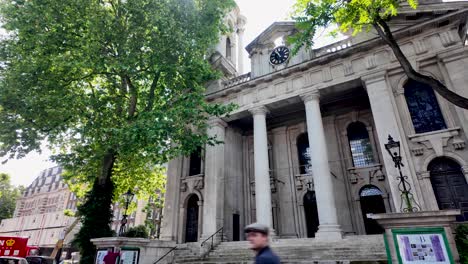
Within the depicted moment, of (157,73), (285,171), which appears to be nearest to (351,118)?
(285,171)

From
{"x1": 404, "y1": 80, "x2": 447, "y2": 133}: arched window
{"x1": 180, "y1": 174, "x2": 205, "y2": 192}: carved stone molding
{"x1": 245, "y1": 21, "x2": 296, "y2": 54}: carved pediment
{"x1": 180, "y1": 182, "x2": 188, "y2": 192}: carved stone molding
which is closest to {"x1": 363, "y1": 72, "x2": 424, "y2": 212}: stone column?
{"x1": 404, "y1": 80, "x2": 447, "y2": 133}: arched window

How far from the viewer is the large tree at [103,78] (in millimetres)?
11469

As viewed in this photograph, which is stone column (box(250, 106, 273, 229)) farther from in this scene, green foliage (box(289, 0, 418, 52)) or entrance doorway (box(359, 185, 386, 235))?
green foliage (box(289, 0, 418, 52))

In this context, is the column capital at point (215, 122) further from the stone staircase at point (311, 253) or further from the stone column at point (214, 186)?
the stone staircase at point (311, 253)

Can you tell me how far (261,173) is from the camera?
45.8ft

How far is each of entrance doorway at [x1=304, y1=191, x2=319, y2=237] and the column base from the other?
12.9 ft

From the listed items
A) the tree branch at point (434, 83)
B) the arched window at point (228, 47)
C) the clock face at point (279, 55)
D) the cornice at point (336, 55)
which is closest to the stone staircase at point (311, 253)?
the tree branch at point (434, 83)

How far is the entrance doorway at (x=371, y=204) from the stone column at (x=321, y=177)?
2.27 m

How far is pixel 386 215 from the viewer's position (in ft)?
16.3

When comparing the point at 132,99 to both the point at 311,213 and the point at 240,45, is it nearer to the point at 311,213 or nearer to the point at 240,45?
the point at 311,213

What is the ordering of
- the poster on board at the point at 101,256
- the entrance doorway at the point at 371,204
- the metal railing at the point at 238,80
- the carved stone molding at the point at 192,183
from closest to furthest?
1. the poster on board at the point at 101,256
2. the entrance doorway at the point at 371,204
3. the carved stone molding at the point at 192,183
4. the metal railing at the point at 238,80

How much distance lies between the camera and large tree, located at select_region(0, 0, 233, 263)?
1147 cm

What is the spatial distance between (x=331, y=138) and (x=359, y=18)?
318 inches

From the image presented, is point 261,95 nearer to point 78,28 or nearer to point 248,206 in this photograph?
point 248,206
